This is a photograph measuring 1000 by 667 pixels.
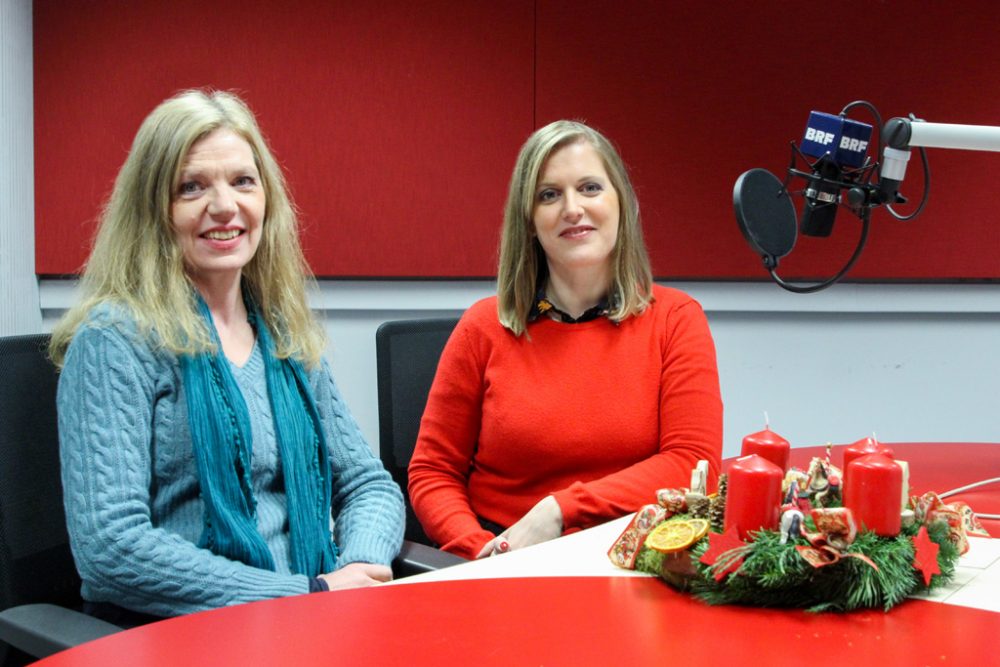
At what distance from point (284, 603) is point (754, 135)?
2.45m

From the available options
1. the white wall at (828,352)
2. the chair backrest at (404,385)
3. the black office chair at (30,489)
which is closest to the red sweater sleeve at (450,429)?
the chair backrest at (404,385)

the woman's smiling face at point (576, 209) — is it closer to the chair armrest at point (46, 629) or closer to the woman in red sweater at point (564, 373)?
the woman in red sweater at point (564, 373)

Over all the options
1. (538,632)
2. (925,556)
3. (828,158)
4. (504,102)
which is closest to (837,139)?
(828,158)

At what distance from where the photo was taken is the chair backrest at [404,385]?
2186 millimetres

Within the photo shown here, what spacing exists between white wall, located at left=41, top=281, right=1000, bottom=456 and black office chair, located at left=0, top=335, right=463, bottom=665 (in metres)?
1.64

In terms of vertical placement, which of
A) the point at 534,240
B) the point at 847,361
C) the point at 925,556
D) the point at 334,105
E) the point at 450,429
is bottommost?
the point at 847,361

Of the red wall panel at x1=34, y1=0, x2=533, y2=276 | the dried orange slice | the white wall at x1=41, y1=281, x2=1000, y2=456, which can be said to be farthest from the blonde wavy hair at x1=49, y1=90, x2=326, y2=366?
the white wall at x1=41, y1=281, x2=1000, y2=456

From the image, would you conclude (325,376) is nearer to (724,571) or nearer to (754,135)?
(724,571)

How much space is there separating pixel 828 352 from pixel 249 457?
2186 mm

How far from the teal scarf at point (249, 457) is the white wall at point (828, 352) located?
4.50 ft

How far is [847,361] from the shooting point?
3297 millimetres

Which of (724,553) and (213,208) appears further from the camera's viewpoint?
(213,208)

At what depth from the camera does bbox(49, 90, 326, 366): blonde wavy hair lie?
5.23ft

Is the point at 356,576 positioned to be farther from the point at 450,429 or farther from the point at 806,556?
the point at 806,556
